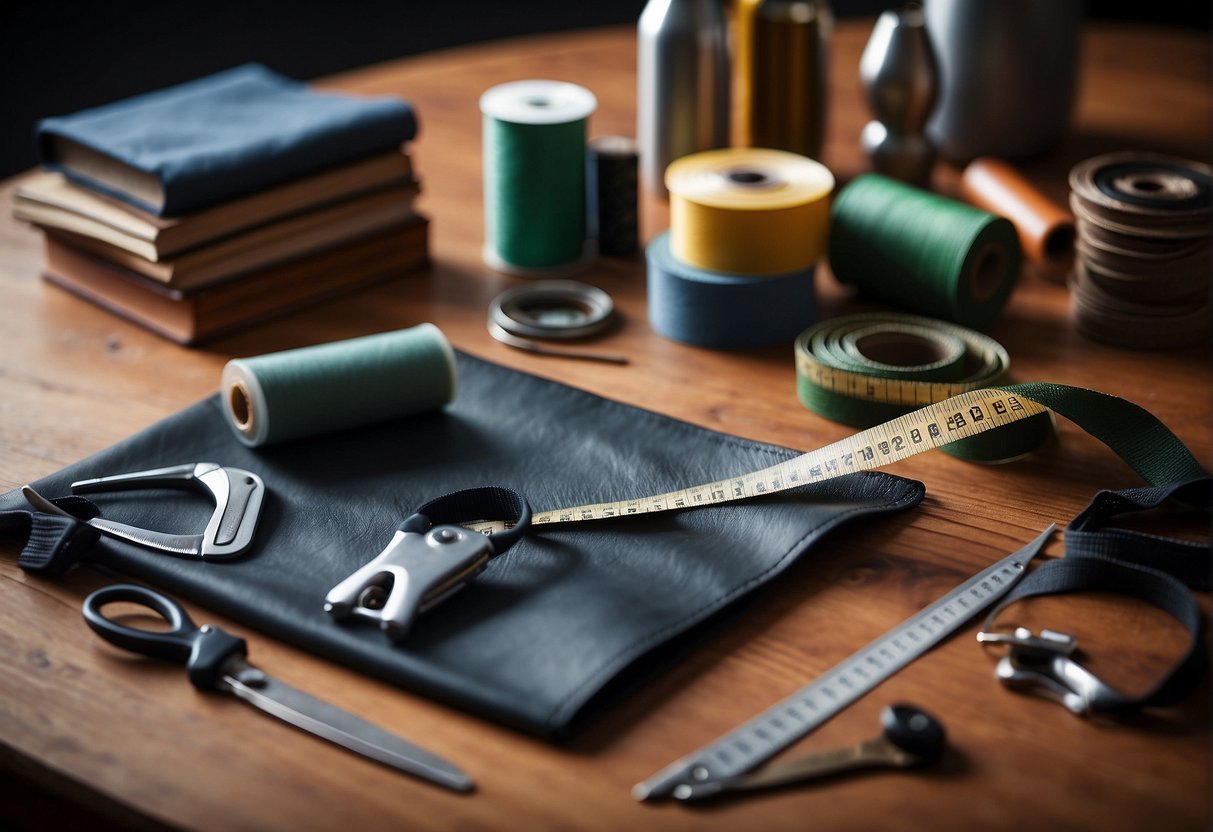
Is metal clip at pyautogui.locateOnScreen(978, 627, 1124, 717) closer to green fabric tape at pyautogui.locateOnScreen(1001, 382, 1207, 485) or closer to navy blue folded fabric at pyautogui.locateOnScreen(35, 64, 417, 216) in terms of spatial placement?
green fabric tape at pyautogui.locateOnScreen(1001, 382, 1207, 485)

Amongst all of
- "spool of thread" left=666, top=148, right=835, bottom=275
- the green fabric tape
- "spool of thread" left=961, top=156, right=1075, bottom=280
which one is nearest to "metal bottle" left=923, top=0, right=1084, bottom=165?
"spool of thread" left=961, top=156, right=1075, bottom=280

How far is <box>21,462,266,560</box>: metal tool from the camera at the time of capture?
116 cm

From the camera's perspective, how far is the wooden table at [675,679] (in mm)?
900

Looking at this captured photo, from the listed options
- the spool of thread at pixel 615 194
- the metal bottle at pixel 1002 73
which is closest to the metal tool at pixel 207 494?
the spool of thread at pixel 615 194

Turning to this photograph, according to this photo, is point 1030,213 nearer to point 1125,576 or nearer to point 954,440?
point 954,440

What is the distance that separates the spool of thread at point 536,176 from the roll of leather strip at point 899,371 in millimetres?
416

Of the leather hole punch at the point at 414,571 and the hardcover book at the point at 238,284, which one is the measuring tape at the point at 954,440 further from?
the hardcover book at the point at 238,284

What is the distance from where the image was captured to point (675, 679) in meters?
1.02

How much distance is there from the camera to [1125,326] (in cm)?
154

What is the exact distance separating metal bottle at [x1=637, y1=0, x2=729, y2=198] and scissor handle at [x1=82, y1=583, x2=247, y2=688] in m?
1.08

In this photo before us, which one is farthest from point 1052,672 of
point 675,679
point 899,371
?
point 899,371

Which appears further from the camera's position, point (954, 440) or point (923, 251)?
point (923, 251)

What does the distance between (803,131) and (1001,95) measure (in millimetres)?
303

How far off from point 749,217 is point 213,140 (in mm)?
670
